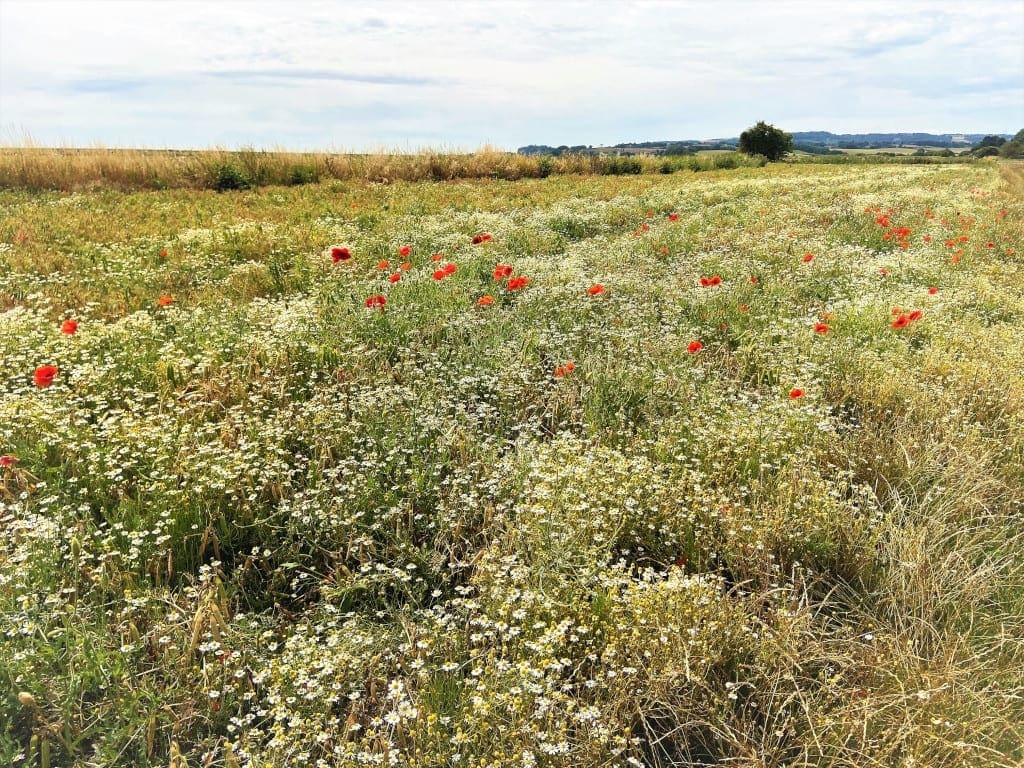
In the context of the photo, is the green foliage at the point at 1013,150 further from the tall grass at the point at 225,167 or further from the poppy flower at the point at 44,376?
the poppy flower at the point at 44,376

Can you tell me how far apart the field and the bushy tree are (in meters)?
59.9

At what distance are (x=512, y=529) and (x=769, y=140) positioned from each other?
65184mm

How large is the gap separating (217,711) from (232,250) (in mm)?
6810

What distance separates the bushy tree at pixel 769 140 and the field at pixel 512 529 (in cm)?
5989

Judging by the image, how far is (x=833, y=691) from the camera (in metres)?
2.13

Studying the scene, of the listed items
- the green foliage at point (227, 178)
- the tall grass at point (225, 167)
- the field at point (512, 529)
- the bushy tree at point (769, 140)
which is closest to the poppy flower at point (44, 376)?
the field at point (512, 529)

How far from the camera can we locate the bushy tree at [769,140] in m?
57.7

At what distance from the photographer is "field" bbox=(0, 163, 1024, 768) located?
81.0 inches

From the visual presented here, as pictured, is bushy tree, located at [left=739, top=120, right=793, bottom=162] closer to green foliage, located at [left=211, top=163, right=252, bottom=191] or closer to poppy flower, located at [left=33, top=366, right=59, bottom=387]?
green foliage, located at [left=211, top=163, right=252, bottom=191]

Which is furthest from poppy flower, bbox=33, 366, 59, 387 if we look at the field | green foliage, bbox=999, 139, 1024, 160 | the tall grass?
green foliage, bbox=999, 139, 1024, 160

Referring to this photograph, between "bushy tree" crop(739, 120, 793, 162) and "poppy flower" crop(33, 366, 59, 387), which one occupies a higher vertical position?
"bushy tree" crop(739, 120, 793, 162)

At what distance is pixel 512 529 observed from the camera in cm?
275

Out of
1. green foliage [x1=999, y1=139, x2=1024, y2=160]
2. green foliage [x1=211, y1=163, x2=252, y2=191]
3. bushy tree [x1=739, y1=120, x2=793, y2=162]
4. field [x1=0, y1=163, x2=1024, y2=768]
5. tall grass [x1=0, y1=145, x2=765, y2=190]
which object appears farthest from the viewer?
bushy tree [x1=739, y1=120, x2=793, y2=162]

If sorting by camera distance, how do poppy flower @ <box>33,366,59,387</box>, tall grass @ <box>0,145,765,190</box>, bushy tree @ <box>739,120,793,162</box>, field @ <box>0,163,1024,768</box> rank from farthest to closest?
bushy tree @ <box>739,120,793,162</box>
tall grass @ <box>0,145,765,190</box>
poppy flower @ <box>33,366,59,387</box>
field @ <box>0,163,1024,768</box>
